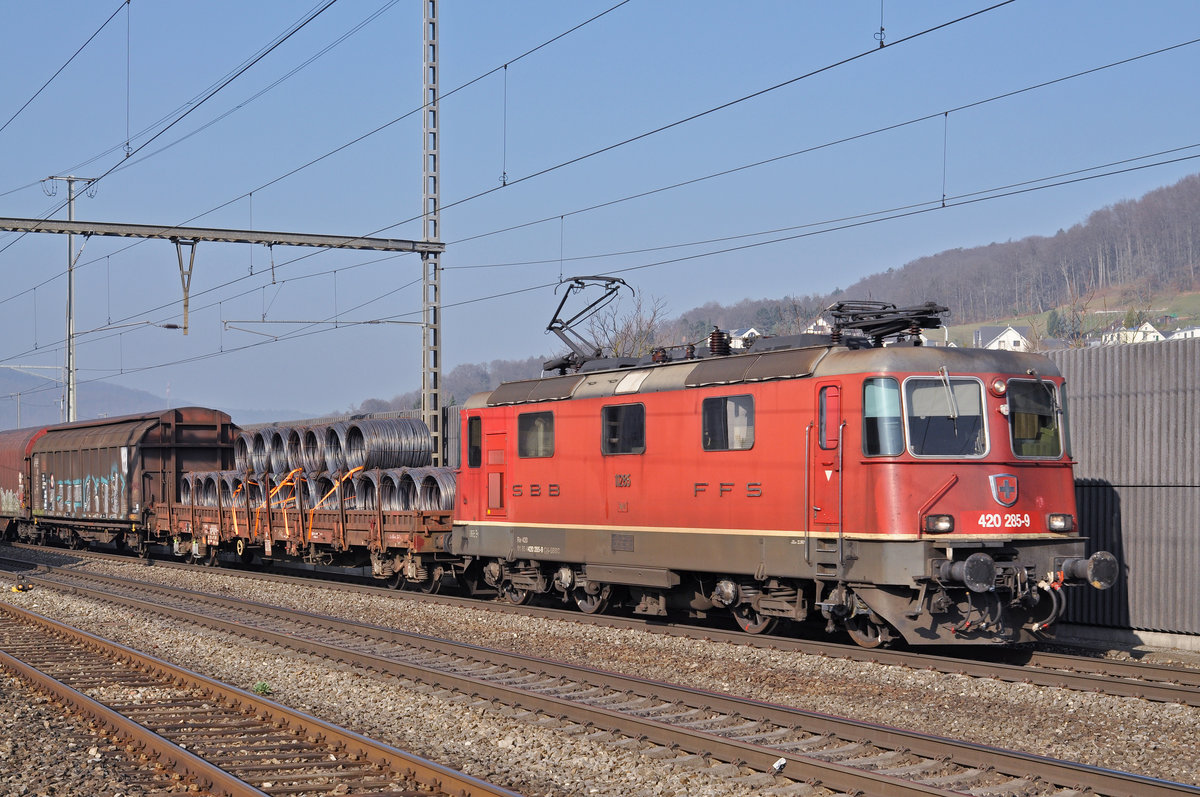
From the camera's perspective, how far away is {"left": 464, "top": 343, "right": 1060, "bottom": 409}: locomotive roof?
12.8 m

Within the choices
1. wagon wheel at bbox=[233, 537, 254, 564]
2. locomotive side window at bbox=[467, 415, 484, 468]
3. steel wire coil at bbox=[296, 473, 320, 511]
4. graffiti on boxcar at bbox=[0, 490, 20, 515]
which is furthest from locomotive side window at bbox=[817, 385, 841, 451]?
graffiti on boxcar at bbox=[0, 490, 20, 515]

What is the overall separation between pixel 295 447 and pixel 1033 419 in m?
17.3

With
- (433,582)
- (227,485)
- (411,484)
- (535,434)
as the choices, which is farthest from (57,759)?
(227,485)

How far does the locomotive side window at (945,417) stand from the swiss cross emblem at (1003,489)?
325mm

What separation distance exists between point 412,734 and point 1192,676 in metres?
7.65

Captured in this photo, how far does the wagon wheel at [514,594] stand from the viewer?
62.0 ft

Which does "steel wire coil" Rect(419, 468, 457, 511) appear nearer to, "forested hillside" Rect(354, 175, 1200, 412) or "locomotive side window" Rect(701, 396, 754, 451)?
"locomotive side window" Rect(701, 396, 754, 451)

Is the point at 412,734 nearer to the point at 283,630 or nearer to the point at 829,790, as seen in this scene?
the point at 829,790

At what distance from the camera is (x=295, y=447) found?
25.9 m

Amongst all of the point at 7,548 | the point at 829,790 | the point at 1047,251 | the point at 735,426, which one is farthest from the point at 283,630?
the point at 1047,251

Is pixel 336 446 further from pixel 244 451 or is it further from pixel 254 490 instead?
pixel 244 451

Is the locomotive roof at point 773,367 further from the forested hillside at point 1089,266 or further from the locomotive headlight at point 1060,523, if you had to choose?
the forested hillside at point 1089,266

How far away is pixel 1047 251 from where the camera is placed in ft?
583

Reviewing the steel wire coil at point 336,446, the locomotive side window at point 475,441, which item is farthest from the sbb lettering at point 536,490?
the steel wire coil at point 336,446
